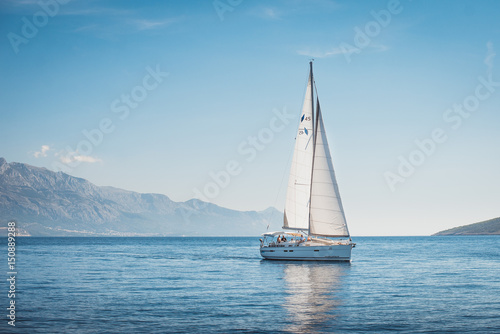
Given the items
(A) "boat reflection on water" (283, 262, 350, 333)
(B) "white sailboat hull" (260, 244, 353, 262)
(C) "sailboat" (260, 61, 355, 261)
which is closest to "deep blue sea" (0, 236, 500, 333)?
(A) "boat reflection on water" (283, 262, 350, 333)

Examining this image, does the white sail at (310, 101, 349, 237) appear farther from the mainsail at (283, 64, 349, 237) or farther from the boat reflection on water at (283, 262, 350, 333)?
the boat reflection on water at (283, 262, 350, 333)

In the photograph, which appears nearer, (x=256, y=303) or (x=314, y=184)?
(x=256, y=303)

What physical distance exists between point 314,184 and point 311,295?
91.1 feet

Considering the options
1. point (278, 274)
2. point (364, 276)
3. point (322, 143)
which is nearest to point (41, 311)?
point (278, 274)

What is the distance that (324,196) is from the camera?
61219mm

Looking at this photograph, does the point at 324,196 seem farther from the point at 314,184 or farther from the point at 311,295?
the point at 311,295

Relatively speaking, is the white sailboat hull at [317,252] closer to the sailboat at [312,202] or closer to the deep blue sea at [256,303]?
the sailboat at [312,202]

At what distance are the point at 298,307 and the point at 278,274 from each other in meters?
21.4

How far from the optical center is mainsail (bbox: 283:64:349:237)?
61.1 m

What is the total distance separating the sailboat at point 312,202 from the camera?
61.1 metres

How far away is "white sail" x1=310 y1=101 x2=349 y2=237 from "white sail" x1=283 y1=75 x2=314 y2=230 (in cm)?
159

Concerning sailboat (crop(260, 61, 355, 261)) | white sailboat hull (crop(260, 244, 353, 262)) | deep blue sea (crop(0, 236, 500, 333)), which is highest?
sailboat (crop(260, 61, 355, 261))

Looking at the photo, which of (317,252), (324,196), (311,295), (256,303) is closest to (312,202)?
(324,196)

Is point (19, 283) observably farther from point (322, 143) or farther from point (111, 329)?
point (322, 143)
